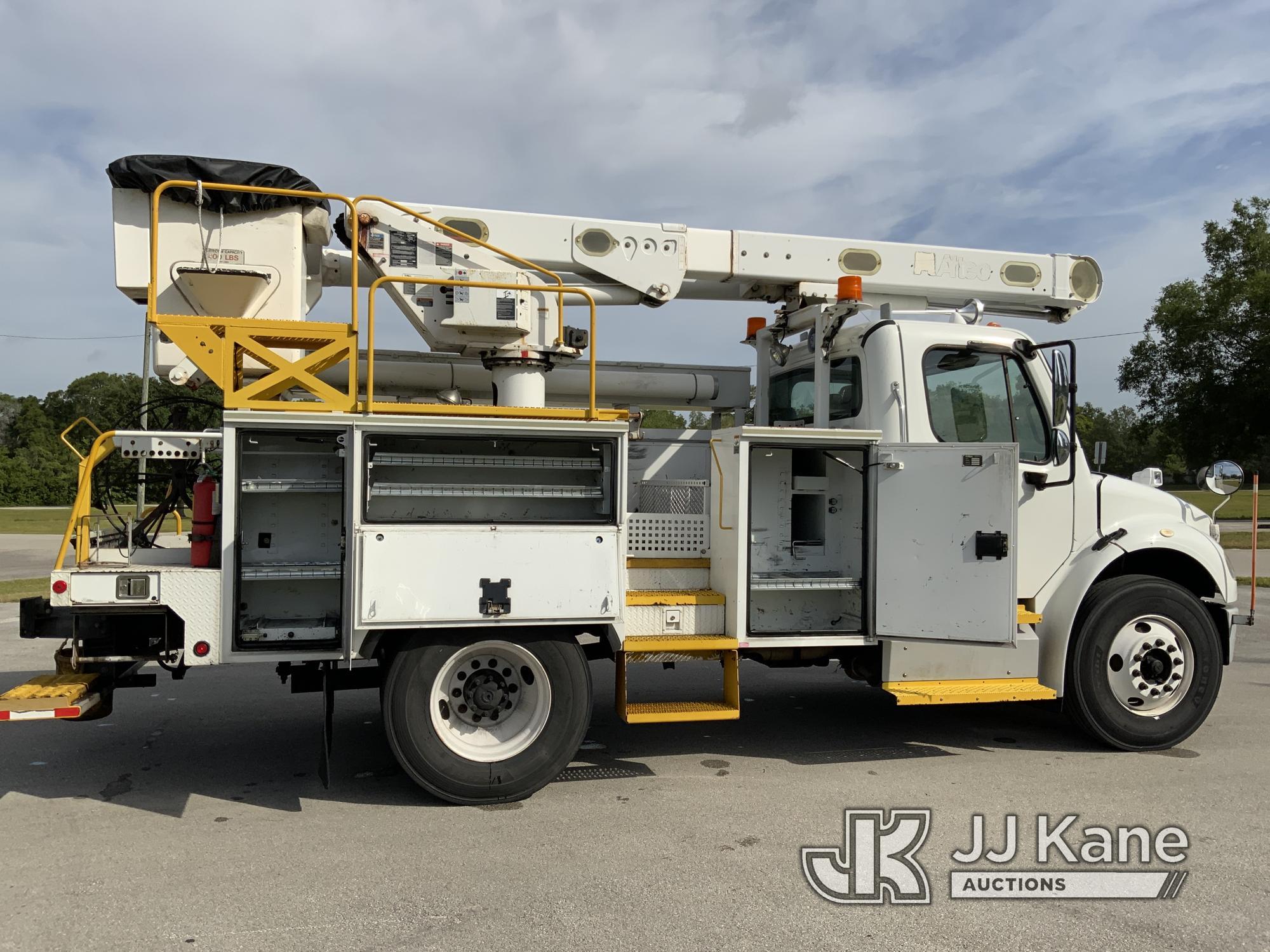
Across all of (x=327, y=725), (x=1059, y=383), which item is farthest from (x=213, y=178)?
(x=1059, y=383)

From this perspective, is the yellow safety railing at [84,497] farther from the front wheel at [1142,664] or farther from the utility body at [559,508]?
the front wheel at [1142,664]

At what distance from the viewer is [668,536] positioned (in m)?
5.84

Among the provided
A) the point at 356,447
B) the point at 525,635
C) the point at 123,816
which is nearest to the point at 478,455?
the point at 356,447

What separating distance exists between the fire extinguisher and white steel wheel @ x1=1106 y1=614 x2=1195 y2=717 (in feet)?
17.6

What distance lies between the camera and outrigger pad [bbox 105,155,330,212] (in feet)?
16.7

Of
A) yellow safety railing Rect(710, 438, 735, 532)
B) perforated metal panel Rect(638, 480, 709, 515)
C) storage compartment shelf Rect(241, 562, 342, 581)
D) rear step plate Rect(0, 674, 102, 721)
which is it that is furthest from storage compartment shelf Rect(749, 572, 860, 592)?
rear step plate Rect(0, 674, 102, 721)

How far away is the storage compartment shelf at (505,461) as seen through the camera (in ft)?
16.8

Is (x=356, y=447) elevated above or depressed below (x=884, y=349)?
A: below

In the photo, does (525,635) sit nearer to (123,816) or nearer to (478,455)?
(478,455)

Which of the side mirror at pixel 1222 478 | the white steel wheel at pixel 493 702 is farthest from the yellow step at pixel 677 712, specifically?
the side mirror at pixel 1222 478

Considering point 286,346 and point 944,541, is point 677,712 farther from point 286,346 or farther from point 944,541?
point 286,346

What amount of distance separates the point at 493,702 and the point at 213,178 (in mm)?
3225

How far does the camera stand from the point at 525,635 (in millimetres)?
5062

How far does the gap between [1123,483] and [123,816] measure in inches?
244
